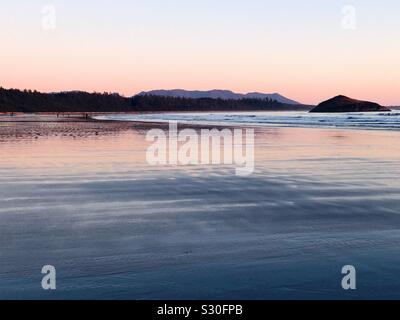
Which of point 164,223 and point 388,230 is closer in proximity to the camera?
point 388,230

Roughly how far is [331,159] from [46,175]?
927 cm

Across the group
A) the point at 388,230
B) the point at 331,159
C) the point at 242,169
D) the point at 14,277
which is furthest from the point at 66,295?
the point at 331,159

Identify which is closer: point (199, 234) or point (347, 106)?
point (199, 234)

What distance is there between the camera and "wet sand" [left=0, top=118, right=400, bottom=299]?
16.5 ft

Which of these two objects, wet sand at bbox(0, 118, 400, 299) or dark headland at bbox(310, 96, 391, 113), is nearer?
wet sand at bbox(0, 118, 400, 299)

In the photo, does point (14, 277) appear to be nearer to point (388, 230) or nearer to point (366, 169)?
point (388, 230)

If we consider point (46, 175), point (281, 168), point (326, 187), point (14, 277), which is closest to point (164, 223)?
point (14, 277)

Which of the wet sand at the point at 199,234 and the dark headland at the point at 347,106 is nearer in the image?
the wet sand at the point at 199,234

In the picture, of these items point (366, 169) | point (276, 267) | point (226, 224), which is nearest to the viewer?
point (276, 267)

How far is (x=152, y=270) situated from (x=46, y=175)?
8340 millimetres

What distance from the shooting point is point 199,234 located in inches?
273

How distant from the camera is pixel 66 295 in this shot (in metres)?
4.79

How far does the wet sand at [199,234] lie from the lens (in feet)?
16.5

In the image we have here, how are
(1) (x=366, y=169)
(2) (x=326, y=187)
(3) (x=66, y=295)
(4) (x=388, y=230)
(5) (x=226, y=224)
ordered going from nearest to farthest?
(3) (x=66, y=295) → (4) (x=388, y=230) → (5) (x=226, y=224) → (2) (x=326, y=187) → (1) (x=366, y=169)
